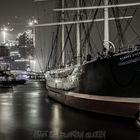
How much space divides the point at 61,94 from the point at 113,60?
31.5ft

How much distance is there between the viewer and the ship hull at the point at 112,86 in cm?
1806

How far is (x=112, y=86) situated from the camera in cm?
1944

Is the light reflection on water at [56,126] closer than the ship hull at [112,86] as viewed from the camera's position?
Yes

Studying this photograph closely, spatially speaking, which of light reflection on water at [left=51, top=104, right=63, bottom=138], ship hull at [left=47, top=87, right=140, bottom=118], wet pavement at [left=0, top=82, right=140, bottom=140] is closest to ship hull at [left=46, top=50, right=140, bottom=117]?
ship hull at [left=47, top=87, right=140, bottom=118]

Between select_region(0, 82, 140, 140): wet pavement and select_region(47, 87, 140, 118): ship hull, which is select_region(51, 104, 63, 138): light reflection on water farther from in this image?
select_region(47, 87, 140, 118): ship hull

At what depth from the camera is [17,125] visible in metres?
16.6

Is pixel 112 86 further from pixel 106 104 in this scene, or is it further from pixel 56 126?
pixel 56 126

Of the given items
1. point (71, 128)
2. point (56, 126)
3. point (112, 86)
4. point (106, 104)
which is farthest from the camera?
point (112, 86)

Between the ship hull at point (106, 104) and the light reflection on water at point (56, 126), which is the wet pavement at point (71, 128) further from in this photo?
the ship hull at point (106, 104)

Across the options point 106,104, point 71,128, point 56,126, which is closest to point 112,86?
point 106,104

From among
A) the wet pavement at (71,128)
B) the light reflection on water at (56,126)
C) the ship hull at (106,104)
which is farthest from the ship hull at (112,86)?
the light reflection on water at (56,126)

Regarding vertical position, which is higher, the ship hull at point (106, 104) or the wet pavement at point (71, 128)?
the ship hull at point (106, 104)

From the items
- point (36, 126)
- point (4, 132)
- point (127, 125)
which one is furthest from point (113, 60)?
point (4, 132)

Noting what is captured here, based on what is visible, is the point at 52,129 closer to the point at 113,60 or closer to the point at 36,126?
the point at 36,126
